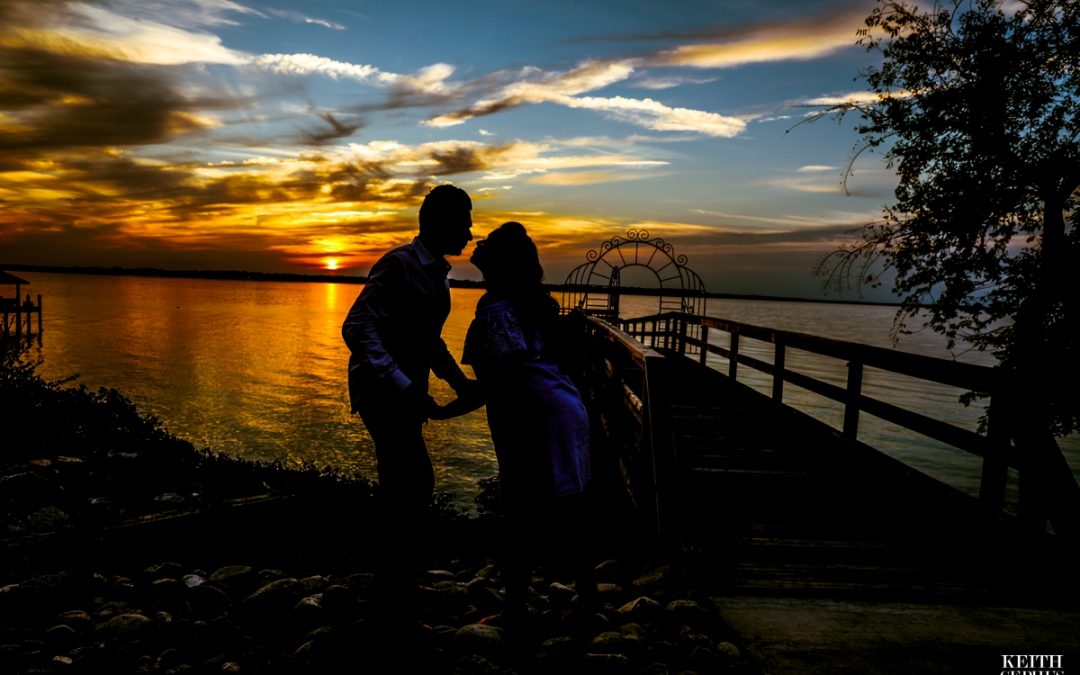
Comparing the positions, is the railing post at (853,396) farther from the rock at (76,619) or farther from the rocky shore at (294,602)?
the rock at (76,619)

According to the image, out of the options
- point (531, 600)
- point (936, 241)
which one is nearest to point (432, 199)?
point (531, 600)

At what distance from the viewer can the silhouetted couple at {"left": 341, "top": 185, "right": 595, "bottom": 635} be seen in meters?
3.02

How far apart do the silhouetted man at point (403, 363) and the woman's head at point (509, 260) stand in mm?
216

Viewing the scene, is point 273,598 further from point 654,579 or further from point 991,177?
point 991,177

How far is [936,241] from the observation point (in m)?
10.3

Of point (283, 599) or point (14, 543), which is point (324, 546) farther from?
point (14, 543)

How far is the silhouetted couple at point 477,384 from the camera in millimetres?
3021

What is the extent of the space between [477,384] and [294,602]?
1.97 metres

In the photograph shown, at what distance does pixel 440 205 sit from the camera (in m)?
3.15

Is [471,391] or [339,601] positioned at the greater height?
[471,391]

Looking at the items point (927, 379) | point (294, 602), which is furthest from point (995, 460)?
point (294, 602)

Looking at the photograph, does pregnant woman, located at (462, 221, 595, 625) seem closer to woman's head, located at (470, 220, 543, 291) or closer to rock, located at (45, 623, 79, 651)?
woman's head, located at (470, 220, 543, 291)

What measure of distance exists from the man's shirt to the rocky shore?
4.41 feet

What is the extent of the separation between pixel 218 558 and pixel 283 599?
4.82 feet
